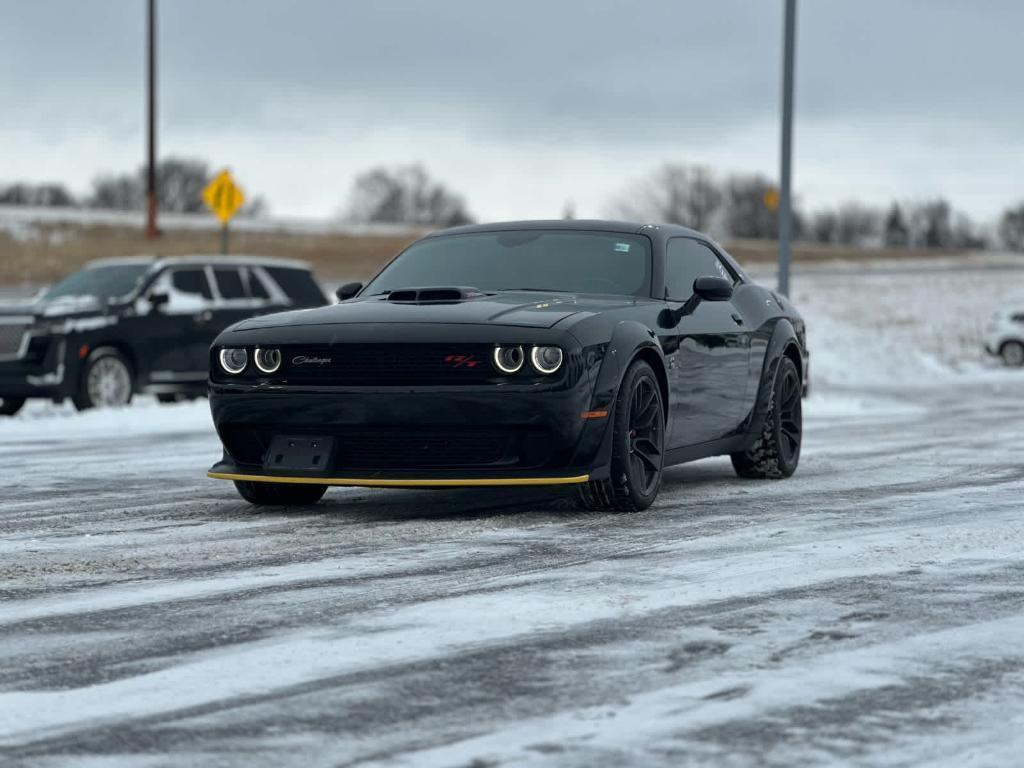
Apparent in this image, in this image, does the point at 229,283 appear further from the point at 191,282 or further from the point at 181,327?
the point at 181,327

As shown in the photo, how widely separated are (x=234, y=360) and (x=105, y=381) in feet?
33.5

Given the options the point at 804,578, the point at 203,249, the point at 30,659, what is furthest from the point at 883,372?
the point at 203,249

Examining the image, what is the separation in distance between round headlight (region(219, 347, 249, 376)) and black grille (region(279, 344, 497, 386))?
0.80 feet

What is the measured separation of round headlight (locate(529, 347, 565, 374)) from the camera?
303 inches

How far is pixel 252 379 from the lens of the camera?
320 inches

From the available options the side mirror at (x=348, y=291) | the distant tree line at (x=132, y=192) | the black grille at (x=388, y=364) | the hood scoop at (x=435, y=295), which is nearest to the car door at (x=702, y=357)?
the hood scoop at (x=435, y=295)

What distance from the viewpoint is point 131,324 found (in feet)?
60.0

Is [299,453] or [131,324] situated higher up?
[131,324]

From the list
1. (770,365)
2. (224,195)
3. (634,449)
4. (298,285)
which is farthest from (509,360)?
(224,195)

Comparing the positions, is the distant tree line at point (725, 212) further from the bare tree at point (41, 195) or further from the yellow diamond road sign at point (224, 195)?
the yellow diamond road sign at point (224, 195)

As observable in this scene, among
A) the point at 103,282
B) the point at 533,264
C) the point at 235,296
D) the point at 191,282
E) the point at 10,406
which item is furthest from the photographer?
the point at 235,296

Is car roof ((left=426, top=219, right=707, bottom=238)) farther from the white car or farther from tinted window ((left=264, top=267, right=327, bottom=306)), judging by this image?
the white car

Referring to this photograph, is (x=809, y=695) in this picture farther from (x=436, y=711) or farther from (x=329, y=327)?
(x=329, y=327)

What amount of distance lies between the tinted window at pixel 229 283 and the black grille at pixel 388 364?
11585 mm
